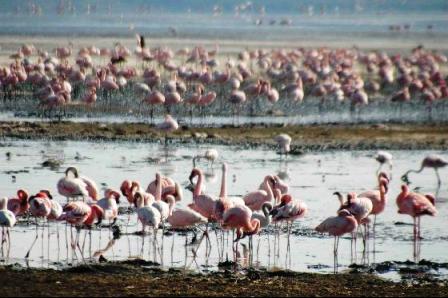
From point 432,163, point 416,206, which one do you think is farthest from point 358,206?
point 432,163

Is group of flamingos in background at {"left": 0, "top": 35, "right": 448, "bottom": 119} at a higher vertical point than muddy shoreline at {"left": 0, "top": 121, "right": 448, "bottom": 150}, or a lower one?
higher

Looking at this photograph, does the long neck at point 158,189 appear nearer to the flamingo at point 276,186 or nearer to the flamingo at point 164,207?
the flamingo at point 164,207

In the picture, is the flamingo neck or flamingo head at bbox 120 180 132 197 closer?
the flamingo neck

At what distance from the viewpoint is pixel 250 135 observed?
907 inches

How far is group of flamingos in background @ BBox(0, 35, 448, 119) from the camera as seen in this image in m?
26.3

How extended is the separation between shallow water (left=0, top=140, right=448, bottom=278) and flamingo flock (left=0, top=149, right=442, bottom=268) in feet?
0.63

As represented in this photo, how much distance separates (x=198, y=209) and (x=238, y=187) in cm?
374

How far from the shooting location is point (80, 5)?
104625 millimetres

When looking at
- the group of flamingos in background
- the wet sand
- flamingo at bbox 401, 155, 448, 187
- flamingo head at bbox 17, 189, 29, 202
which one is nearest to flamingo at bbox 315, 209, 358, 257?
the wet sand

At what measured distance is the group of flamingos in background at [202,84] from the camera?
1036 inches

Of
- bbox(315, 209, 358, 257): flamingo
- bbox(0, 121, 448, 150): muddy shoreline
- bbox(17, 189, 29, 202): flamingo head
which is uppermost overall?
bbox(17, 189, 29, 202): flamingo head

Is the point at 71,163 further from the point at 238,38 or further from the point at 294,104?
the point at 238,38

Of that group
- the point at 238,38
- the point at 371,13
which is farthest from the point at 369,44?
the point at 371,13

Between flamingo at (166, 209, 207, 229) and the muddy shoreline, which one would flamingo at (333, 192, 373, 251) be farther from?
the muddy shoreline
